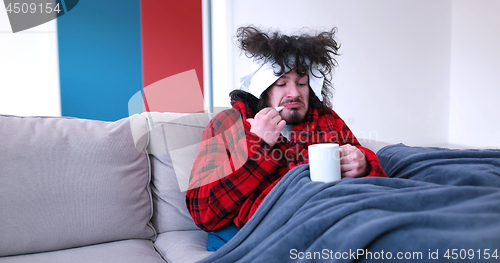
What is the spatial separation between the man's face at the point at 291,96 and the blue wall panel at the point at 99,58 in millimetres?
2535

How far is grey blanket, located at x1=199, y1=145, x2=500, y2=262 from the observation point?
65 centimetres

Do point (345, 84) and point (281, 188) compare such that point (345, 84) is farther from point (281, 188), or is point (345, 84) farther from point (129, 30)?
point (281, 188)

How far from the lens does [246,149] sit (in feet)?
3.71

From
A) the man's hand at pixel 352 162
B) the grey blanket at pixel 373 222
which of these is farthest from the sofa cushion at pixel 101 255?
the man's hand at pixel 352 162

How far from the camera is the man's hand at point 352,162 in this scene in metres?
1.06

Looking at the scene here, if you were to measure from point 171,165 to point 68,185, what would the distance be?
378mm

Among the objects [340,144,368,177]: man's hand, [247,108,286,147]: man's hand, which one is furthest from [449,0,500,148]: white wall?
[247,108,286,147]: man's hand

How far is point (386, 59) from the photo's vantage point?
182 inches

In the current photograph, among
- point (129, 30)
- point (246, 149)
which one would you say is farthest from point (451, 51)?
point (246, 149)

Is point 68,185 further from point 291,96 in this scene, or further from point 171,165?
point 291,96

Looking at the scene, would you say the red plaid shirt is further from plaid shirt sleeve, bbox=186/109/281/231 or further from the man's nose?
the man's nose

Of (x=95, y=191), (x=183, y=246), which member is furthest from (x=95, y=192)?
(x=183, y=246)

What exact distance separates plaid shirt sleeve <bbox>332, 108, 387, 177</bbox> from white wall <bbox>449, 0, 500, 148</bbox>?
4300mm

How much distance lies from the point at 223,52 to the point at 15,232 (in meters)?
2.86
